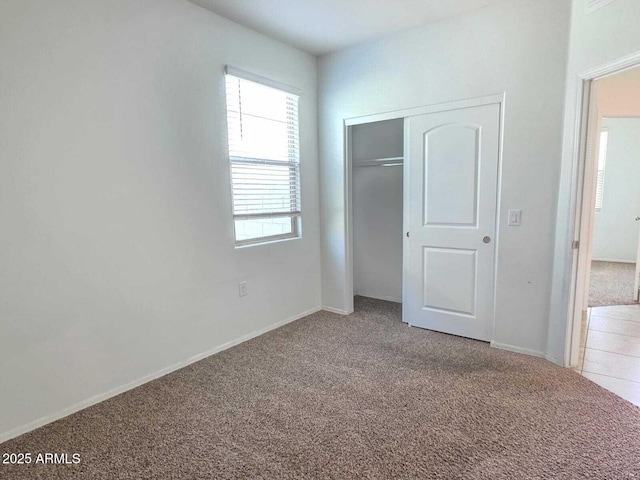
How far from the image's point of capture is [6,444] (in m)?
1.94

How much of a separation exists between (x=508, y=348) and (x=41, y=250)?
10.9 ft

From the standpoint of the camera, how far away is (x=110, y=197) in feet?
7.63

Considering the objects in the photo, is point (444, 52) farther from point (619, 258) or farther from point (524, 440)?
point (619, 258)

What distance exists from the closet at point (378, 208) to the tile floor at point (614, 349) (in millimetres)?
1875

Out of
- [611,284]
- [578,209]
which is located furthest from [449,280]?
[611,284]

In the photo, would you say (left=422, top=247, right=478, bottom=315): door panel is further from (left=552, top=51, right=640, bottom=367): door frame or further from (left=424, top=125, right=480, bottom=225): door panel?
(left=552, top=51, right=640, bottom=367): door frame

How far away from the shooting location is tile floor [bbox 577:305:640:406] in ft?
8.05

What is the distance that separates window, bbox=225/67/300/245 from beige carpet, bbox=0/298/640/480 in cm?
123

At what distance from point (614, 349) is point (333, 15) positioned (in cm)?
347

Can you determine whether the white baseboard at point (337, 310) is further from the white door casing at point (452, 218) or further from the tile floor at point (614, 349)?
the tile floor at point (614, 349)

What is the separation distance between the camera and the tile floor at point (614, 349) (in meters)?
2.45

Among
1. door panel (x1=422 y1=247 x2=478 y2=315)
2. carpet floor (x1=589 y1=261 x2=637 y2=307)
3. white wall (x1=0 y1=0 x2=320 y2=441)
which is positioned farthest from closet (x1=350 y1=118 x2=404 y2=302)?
carpet floor (x1=589 y1=261 x2=637 y2=307)

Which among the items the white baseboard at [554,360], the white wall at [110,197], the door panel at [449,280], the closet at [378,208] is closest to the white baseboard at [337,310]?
the closet at [378,208]

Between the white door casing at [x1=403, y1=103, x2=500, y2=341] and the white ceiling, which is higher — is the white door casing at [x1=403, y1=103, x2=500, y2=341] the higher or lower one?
the lower one
